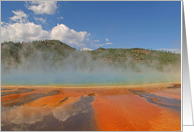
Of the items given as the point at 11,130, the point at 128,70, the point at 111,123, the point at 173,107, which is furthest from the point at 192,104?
the point at 128,70

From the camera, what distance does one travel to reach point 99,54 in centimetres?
1562

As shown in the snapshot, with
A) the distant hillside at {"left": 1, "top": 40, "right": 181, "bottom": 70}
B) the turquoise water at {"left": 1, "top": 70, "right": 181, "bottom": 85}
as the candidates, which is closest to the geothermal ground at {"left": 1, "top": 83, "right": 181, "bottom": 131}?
the turquoise water at {"left": 1, "top": 70, "right": 181, "bottom": 85}

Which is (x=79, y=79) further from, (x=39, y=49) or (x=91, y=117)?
(x=39, y=49)

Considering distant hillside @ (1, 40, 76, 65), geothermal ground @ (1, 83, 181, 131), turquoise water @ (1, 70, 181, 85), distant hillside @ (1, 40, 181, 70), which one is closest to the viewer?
geothermal ground @ (1, 83, 181, 131)

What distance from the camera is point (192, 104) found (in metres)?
2.05

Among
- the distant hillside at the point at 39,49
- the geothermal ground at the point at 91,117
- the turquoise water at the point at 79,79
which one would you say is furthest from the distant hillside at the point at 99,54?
the geothermal ground at the point at 91,117

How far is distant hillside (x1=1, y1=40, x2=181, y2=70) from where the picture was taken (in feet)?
42.6

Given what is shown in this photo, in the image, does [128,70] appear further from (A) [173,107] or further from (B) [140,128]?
(B) [140,128]

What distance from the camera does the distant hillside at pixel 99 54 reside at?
12977 millimetres

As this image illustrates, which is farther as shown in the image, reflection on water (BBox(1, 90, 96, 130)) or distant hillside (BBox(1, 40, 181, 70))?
distant hillside (BBox(1, 40, 181, 70))

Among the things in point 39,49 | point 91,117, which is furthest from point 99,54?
point 91,117

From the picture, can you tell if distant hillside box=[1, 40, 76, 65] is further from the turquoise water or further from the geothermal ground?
the geothermal ground

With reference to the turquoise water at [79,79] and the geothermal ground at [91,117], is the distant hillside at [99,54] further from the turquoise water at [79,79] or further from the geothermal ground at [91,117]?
the geothermal ground at [91,117]

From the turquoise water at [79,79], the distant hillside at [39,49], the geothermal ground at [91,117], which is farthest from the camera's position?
the distant hillside at [39,49]
